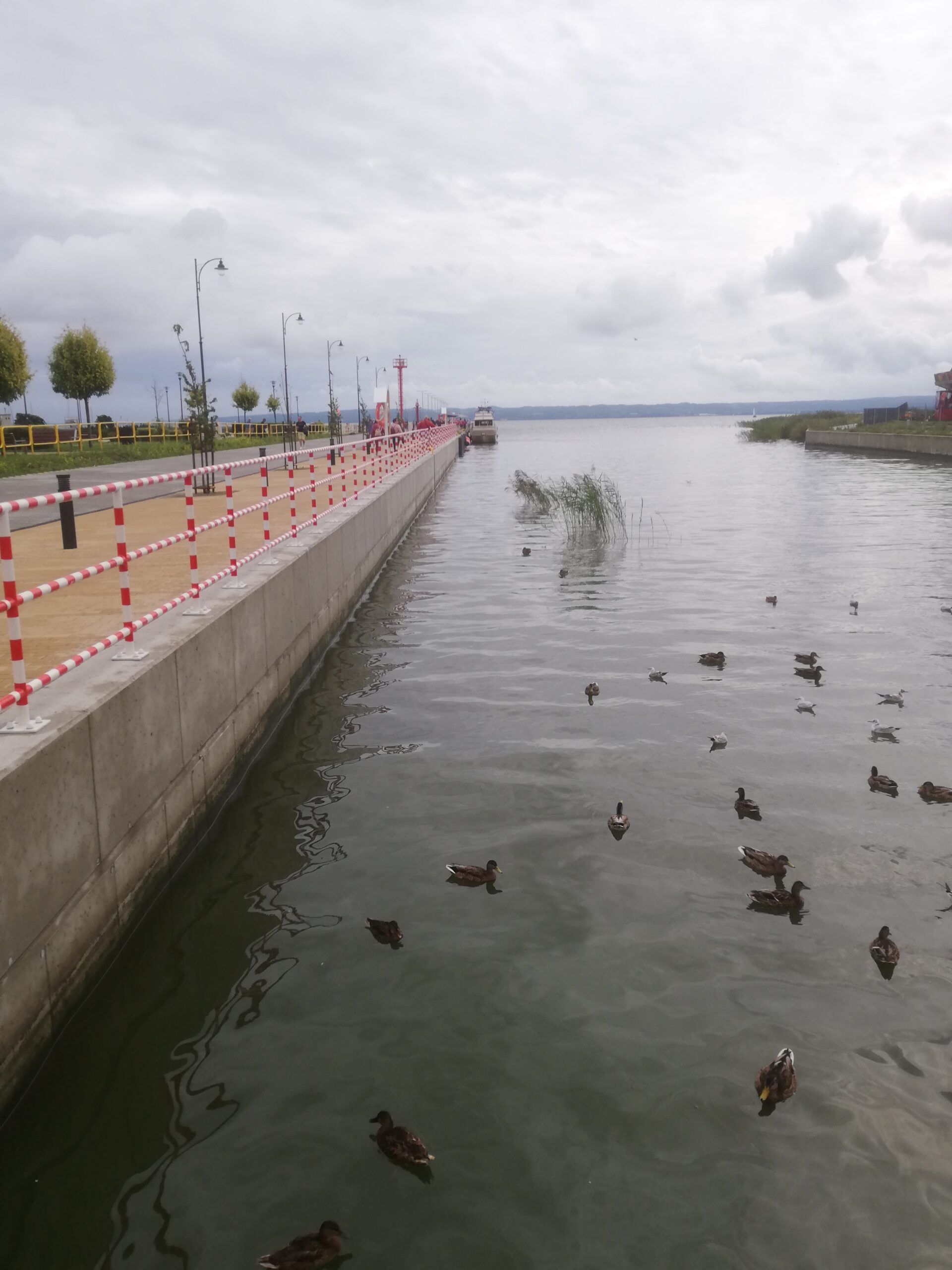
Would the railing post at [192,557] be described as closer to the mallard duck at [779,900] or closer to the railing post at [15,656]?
the railing post at [15,656]

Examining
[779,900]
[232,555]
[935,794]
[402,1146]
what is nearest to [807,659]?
[935,794]

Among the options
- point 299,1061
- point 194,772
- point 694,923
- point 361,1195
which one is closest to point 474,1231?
point 361,1195

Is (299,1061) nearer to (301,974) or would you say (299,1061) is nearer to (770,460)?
(301,974)

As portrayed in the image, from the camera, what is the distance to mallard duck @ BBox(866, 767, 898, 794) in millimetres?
8570

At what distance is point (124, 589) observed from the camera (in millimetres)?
6910

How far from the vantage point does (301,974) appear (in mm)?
6012

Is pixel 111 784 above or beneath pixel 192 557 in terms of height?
beneath

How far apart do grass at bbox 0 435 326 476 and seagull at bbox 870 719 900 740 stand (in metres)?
28.0

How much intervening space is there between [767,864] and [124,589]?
4768 millimetres

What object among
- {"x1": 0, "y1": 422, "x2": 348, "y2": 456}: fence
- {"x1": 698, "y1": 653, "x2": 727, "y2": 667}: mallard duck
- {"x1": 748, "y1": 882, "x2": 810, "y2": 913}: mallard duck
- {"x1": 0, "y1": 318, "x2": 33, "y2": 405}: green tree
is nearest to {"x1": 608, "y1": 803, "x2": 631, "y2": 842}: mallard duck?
{"x1": 748, "y1": 882, "x2": 810, "y2": 913}: mallard duck

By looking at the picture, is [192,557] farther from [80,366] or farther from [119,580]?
[80,366]

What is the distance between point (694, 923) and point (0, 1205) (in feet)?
13.4

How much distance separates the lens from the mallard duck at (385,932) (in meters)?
6.27

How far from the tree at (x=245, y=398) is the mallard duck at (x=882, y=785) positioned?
108 meters
